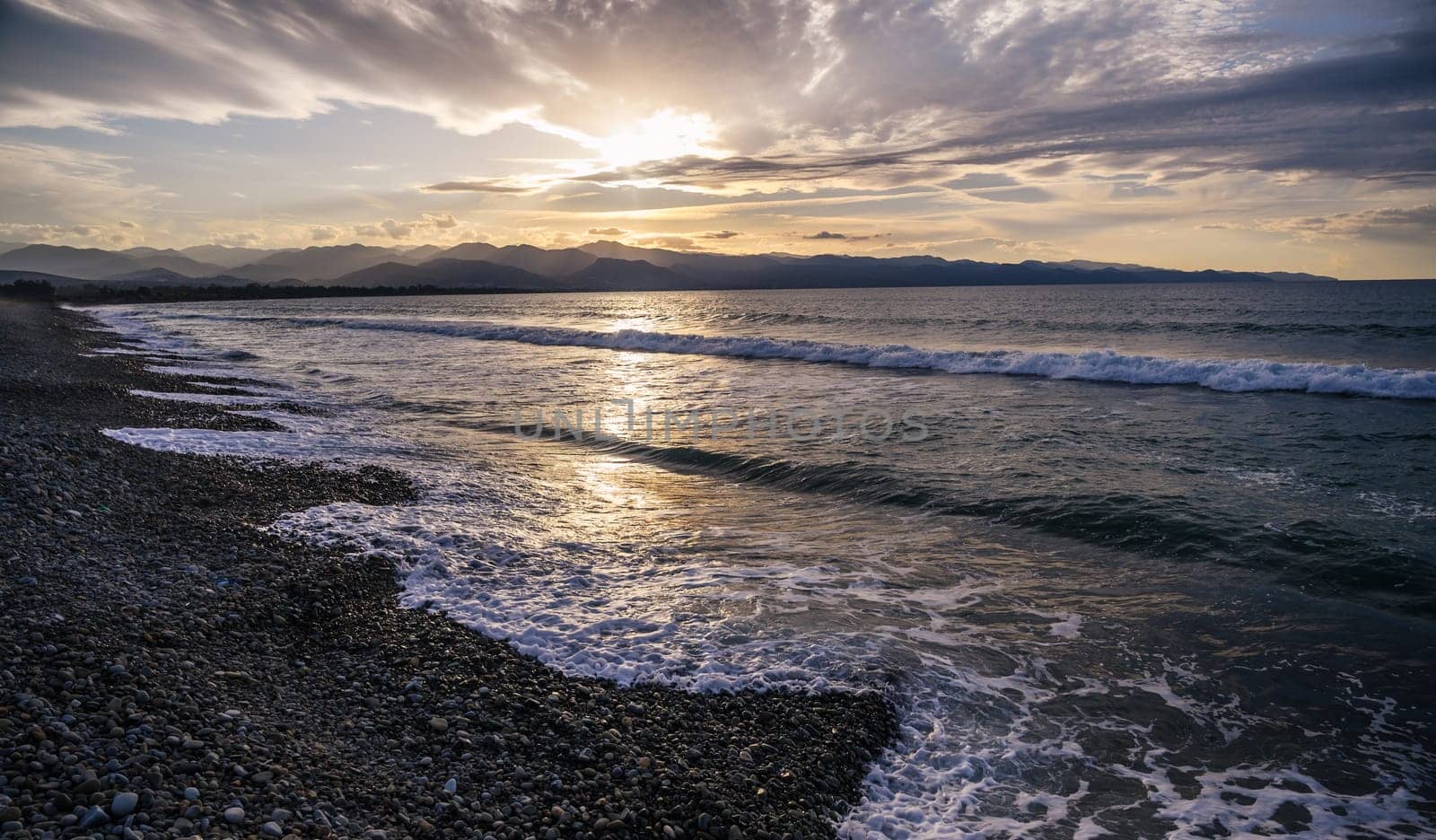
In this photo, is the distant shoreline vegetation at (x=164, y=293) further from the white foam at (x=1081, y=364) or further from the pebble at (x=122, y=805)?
the pebble at (x=122, y=805)

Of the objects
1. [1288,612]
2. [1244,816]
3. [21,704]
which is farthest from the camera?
[1288,612]

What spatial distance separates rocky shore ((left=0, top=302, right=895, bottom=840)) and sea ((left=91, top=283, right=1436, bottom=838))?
0.48 metres

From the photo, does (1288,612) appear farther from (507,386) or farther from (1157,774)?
(507,386)

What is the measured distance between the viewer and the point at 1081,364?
88.4ft

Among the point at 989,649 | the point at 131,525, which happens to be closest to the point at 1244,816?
the point at 989,649

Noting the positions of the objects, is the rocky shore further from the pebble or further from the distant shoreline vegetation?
the distant shoreline vegetation

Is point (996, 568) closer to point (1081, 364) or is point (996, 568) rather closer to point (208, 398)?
point (208, 398)

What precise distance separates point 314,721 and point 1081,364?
92.8ft

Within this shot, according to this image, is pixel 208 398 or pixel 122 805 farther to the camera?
pixel 208 398

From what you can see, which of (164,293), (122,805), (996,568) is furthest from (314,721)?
(164,293)

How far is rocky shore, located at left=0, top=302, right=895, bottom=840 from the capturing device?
3.69 meters

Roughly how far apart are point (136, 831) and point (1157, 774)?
6.23 meters

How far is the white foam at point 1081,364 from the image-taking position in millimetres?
21391

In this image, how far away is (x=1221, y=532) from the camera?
9523 millimetres
